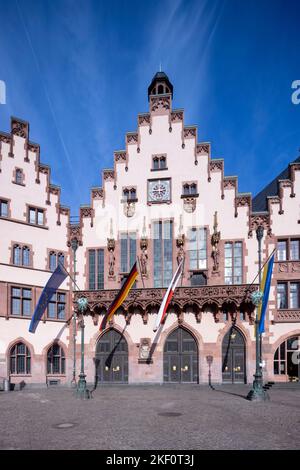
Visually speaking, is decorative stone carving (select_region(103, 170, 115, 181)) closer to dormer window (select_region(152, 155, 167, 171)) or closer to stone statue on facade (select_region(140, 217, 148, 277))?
dormer window (select_region(152, 155, 167, 171))

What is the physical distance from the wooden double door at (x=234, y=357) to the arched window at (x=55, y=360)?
1215cm

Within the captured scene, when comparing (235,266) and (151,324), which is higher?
(235,266)

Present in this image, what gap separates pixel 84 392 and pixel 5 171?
56.0 feet

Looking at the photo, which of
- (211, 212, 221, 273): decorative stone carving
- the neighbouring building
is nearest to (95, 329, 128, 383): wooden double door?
the neighbouring building

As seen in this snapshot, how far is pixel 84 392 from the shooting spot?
2509 cm

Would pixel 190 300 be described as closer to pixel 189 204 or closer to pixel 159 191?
pixel 189 204

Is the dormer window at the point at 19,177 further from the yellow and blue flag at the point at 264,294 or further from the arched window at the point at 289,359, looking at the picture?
the arched window at the point at 289,359

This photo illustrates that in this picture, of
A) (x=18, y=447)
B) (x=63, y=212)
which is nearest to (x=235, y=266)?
(x=63, y=212)

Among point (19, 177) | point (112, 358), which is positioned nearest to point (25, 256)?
point (19, 177)

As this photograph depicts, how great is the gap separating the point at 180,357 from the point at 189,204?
11.5m

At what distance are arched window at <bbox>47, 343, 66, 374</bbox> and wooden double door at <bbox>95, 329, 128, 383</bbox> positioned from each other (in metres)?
2.66

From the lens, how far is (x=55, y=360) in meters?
33.8

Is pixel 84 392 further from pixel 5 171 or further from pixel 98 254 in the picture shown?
pixel 5 171

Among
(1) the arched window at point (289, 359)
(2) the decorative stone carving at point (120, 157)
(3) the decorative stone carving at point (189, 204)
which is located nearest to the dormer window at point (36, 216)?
(2) the decorative stone carving at point (120, 157)
